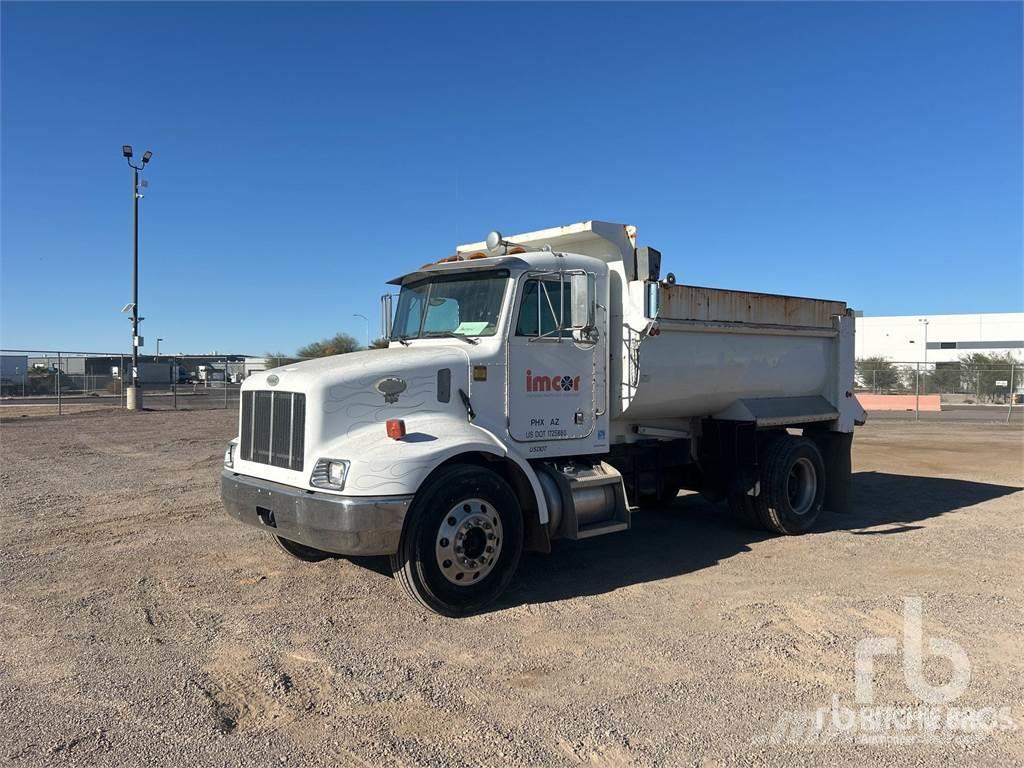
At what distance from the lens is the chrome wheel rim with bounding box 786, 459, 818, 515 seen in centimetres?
831

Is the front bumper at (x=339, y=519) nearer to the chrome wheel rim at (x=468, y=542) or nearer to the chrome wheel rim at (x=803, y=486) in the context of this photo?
the chrome wheel rim at (x=468, y=542)

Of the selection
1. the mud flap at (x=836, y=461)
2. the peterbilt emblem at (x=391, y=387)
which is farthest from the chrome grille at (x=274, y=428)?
the mud flap at (x=836, y=461)

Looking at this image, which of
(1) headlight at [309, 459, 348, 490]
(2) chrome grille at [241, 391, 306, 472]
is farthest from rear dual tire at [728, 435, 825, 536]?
(2) chrome grille at [241, 391, 306, 472]

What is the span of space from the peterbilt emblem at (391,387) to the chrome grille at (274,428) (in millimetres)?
545

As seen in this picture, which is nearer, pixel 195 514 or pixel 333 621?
pixel 333 621

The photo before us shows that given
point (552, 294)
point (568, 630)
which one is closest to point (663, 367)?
point (552, 294)

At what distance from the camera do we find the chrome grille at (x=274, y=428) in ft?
17.3

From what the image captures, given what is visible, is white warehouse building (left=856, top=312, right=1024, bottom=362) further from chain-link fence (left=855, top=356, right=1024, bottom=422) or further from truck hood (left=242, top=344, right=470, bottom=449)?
truck hood (left=242, top=344, right=470, bottom=449)

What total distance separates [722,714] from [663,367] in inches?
143

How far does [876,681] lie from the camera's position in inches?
161

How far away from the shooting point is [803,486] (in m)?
8.43

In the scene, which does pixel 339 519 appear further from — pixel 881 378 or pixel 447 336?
pixel 881 378

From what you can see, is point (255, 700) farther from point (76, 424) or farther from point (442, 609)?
point (76, 424)

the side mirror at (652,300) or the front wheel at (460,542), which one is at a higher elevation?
the side mirror at (652,300)
